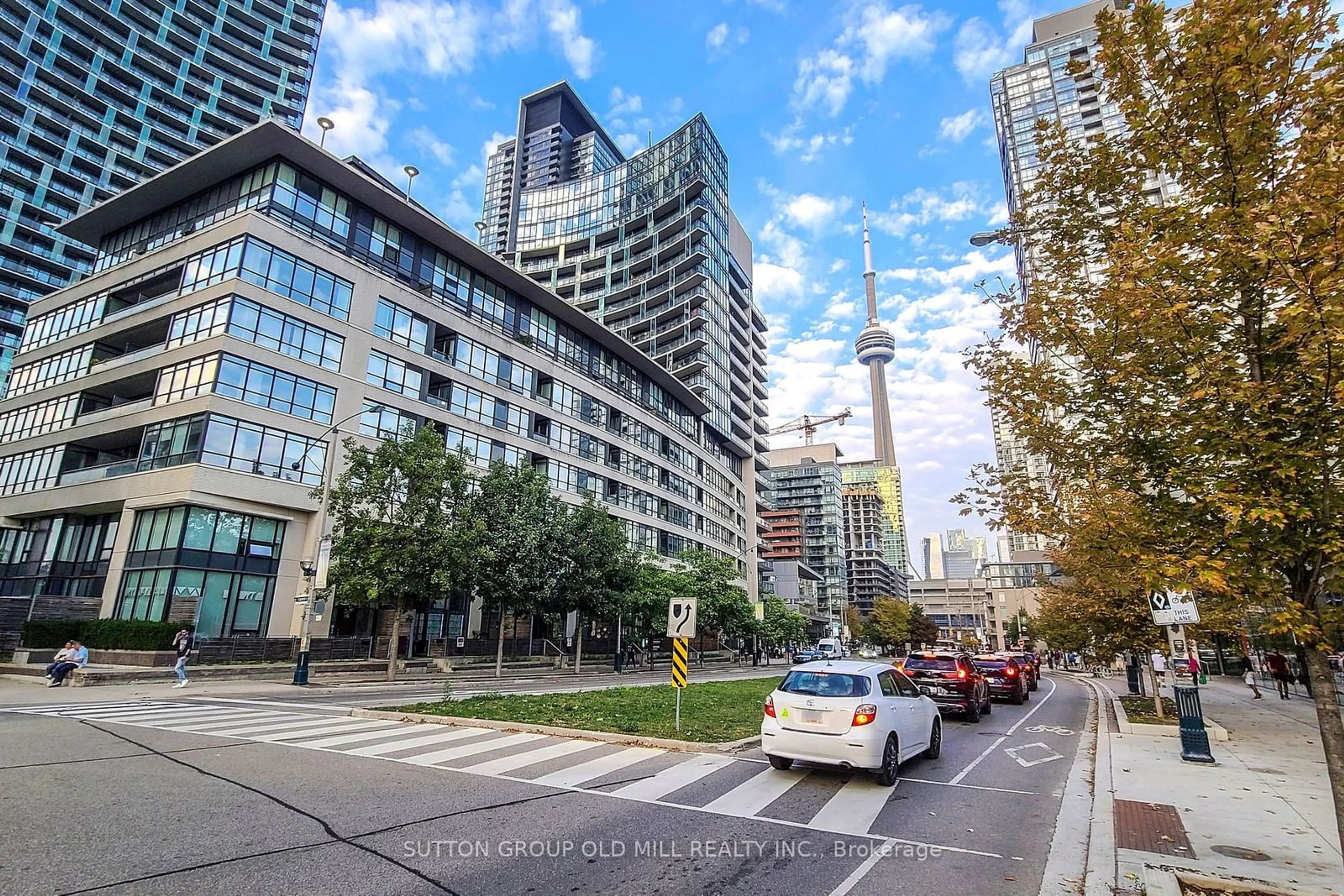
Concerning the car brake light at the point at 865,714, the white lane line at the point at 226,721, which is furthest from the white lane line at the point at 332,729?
the car brake light at the point at 865,714

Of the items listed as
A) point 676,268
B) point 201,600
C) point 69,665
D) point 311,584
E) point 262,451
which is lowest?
point 69,665

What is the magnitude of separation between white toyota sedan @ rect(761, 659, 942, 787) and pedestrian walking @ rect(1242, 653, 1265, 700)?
2461 centimetres

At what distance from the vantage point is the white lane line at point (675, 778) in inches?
305

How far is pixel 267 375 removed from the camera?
30500mm

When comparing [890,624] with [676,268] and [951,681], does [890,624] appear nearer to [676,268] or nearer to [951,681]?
[676,268]

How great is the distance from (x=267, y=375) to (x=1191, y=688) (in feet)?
114

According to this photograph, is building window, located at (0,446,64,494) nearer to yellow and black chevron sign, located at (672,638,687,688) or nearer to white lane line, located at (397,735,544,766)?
white lane line, located at (397,735,544,766)

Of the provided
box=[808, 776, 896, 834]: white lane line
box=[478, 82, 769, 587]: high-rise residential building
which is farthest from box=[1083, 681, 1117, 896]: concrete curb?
box=[478, 82, 769, 587]: high-rise residential building

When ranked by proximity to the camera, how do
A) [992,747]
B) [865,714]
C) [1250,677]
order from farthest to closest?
[1250,677] → [992,747] → [865,714]

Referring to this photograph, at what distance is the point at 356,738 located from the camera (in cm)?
1124

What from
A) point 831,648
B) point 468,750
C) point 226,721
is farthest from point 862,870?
point 831,648

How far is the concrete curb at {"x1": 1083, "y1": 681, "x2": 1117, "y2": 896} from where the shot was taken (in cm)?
516

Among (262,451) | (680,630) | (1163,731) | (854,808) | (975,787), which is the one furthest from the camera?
(262,451)

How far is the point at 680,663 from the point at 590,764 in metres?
3.68
